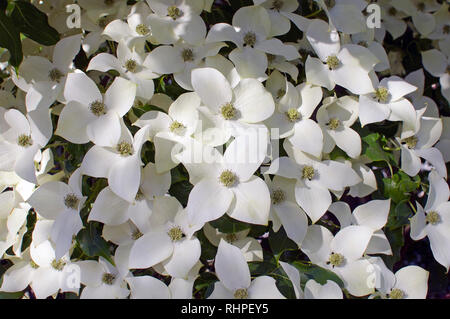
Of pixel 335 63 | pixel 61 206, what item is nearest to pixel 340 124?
pixel 335 63

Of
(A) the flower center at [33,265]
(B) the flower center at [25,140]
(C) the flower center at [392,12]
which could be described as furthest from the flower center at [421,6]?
(A) the flower center at [33,265]

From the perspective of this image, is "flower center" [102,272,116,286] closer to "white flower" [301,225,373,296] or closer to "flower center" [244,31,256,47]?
"white flower" [301,225,373,296]

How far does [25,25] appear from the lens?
856mm

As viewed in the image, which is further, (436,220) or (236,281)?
(436,220)

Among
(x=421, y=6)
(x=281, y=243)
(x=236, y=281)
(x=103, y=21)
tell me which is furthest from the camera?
(x=421, y=6)

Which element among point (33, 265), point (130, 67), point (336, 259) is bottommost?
point (33, 265)

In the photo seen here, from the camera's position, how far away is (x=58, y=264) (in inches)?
33.0

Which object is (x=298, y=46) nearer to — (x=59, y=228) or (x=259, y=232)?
(x=259, y=232)

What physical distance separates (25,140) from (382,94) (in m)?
0.69

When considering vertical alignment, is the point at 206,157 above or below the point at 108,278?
above

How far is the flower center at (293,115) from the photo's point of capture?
0.83 metres

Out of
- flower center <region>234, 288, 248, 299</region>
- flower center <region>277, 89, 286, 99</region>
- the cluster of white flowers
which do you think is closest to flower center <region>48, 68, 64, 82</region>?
the cluster of white flowers

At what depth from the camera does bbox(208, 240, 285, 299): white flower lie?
75cm

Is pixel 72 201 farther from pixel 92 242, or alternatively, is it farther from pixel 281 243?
pixel 281 243
